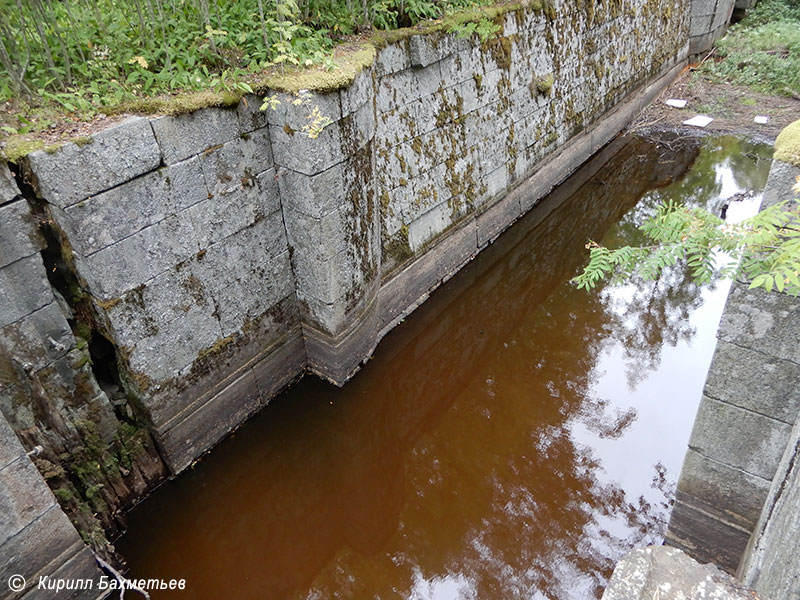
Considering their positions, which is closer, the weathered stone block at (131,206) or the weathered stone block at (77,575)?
the weathered stone block at (77,575)

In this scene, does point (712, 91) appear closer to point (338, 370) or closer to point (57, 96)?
point (338, 370)

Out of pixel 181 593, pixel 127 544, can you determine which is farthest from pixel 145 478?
pixel 181 593

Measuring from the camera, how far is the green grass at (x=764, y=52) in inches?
442

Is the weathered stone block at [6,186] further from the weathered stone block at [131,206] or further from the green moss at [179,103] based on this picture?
the green moss at [179,103]

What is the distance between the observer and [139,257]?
3754mm

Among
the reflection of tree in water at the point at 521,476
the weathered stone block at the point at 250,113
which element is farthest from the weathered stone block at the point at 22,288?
the reflection of tree in water at the point at 521,476

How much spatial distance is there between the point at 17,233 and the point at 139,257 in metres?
0.73

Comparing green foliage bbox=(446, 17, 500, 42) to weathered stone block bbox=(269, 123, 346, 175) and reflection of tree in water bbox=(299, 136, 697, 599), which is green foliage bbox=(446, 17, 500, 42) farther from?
reflection of tree in water bbox=(299, 136, 697, 599)

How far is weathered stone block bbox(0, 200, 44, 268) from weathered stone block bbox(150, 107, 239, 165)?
36.6 inches

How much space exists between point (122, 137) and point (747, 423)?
3.98 meters

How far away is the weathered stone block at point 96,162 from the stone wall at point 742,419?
3525mm

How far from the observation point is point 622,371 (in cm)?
546

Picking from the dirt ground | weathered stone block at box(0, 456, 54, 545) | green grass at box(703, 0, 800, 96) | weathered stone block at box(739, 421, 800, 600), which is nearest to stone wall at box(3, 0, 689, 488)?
weathered stone block at box(0, 456, 54, 545)

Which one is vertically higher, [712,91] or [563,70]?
[563,70]
